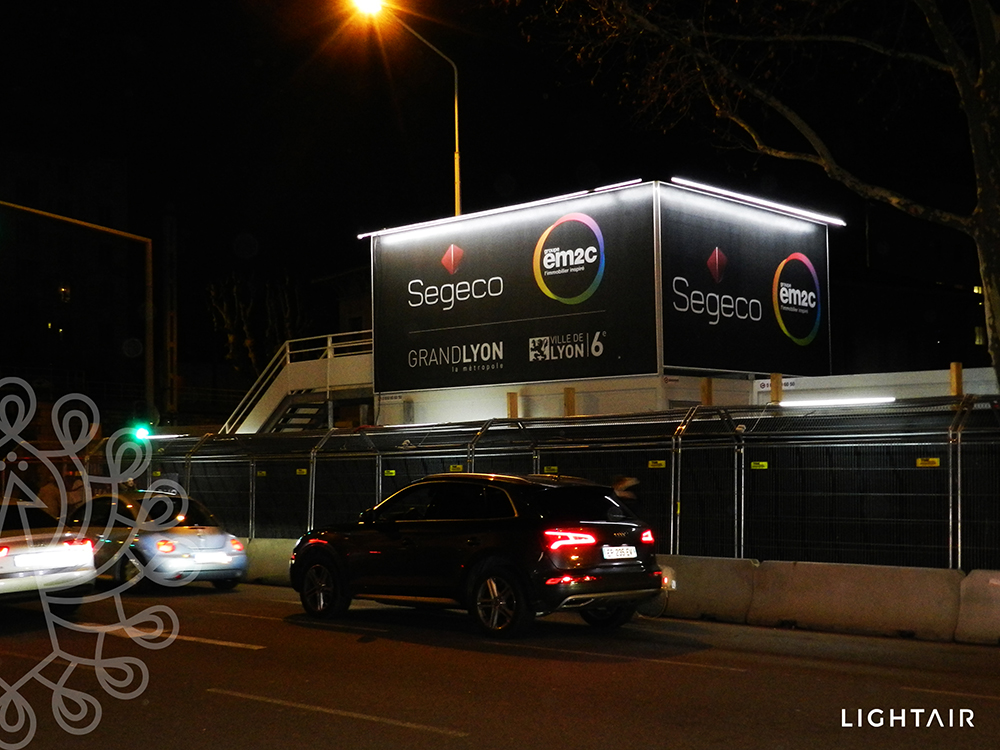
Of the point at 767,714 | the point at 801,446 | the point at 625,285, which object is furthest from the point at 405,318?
the point at 767,714

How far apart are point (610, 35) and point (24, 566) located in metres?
10.3

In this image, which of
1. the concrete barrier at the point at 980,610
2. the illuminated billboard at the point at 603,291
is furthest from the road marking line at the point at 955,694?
the illuminated billboard at the point at 603,291

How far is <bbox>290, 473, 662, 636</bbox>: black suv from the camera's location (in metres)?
11.6

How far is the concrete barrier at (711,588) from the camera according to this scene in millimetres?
13914

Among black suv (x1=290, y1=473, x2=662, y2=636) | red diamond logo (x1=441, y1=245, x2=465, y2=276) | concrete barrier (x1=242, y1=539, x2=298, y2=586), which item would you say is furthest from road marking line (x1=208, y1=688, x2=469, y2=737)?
red diamond logo (x1=441, y1=245, x2=465, y2=276)

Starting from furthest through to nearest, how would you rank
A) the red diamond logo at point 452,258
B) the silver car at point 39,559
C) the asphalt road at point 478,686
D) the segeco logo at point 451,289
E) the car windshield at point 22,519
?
the red diamond logo at point 452,258, the segeco logo at point 451,289, the car windshield at point 22,519, the silver car at point 39,559, the asphalt road at point 478,686

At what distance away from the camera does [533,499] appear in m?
12.0

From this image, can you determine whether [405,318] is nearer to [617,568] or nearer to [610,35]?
[610,35]

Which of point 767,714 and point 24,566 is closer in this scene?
point 767,714

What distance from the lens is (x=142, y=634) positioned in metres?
12.3

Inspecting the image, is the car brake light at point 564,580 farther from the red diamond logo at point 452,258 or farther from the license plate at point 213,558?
the red diamond logo at point 452,258

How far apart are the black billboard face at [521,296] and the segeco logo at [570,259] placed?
0.06 ft

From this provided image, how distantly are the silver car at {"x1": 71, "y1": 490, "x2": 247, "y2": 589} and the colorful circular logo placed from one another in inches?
488
